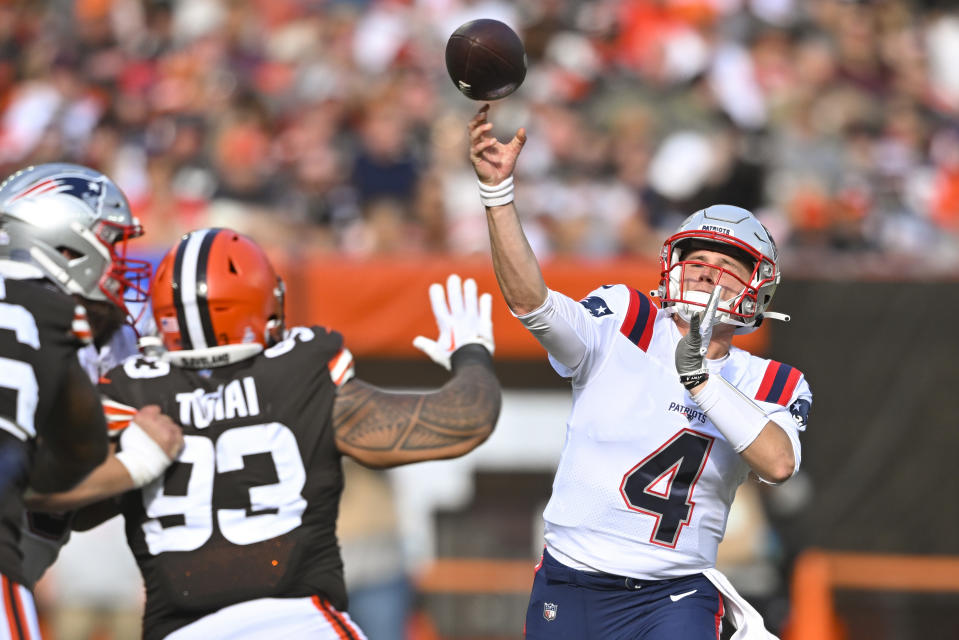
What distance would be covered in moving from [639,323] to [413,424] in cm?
85

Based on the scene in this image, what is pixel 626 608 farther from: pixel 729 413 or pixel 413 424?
pixel 413 424

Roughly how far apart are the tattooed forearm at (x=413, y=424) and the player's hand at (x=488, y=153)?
623 mm

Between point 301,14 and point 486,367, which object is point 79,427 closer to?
point 486,367

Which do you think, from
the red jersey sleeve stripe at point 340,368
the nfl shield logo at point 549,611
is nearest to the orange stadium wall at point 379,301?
the nfl shield logo at point 549,611

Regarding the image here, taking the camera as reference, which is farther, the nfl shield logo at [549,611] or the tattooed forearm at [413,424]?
the nfl shield logo at [549,611]

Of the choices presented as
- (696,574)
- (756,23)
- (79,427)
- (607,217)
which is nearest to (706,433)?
(696,574)

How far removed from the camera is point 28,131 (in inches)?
418

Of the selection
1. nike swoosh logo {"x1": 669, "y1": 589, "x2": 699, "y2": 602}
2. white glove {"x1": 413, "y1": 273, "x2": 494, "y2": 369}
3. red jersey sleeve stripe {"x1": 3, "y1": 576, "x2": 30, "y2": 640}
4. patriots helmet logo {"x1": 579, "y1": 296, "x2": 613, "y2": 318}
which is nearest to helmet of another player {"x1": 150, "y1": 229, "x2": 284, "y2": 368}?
white glove {"x1": 413, "y1": 273, "x2": 494, "y2": 369}

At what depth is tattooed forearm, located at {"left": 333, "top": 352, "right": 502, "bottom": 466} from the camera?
3.54 m

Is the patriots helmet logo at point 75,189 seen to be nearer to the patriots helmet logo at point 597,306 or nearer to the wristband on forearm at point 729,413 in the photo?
the patriots helmet logo at point 597,306

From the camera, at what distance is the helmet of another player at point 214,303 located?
3.63 metres

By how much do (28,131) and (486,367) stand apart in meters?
8.02

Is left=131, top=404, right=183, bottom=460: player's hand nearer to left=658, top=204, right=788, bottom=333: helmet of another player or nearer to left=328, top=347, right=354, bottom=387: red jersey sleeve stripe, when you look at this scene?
left=328, top=347, right=354, bottom=387: red jersey sleeve stripe

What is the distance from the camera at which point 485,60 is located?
12.7 feet
